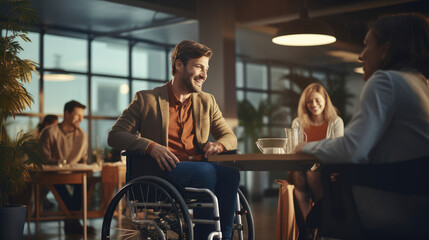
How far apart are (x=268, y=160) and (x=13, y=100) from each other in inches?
111

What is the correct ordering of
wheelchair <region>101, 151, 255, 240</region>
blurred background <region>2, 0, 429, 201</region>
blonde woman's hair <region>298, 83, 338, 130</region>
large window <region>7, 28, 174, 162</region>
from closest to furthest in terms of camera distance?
1. wheelchair <region>101, 151, 255, 240</region>
2. blonde woman's hair <region>298, 83, 338, 130</region>
3. blurred background <region>2, 0, 429, 201</region>
4. large window <region>7, 28, 174, 162</region>

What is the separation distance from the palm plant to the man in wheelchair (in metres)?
1.72

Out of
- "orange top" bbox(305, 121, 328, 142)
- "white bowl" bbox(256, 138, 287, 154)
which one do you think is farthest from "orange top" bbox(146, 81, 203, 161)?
"orange top" bbox(305, 121, 328, 142)

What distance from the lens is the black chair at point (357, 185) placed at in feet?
5.51

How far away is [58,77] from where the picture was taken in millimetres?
11383

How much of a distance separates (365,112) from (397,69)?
9.3 inches

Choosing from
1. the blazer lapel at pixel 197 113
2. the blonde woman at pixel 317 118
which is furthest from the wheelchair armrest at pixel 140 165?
the blonde woman at pixel 317 118

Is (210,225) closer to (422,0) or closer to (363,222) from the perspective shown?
(363,222)

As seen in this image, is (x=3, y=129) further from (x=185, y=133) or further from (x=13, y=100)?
(x=185, y=133)

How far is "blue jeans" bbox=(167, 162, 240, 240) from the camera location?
8.59 ft

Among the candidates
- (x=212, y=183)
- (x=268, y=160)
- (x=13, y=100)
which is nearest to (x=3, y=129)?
(x=13, y=100)

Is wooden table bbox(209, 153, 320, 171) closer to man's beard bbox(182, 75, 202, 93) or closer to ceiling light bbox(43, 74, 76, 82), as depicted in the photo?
man's beard bbox(182, 75, 202, 93)

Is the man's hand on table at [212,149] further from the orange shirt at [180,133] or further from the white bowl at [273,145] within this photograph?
the white bowl at [273,145]

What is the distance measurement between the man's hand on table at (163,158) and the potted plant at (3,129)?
2032 millimetres
